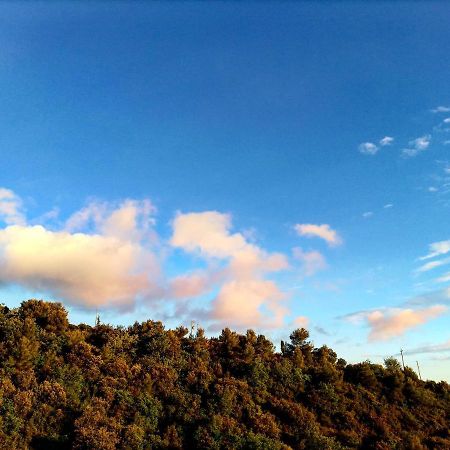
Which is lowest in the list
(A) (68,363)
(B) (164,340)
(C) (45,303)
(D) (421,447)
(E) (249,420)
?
(D) (421,447)

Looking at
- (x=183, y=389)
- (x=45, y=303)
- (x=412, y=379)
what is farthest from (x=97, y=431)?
(x=412, y=379)

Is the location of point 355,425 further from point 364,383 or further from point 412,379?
point 412,379

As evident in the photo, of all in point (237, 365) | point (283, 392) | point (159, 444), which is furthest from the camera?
point (237, 365)

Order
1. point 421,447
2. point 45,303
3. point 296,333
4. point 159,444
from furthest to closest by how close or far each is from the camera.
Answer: point 296,333, point 45,303, point 421,447, point 159,444

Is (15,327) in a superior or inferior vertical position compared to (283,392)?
superior

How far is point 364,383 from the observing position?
42438mm

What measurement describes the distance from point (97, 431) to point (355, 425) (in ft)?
69.0

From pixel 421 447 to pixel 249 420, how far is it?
13218 mm

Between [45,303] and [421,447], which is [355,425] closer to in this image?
[421,447]

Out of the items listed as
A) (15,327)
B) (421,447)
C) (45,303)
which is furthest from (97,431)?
(421,447)

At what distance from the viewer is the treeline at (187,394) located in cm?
2789

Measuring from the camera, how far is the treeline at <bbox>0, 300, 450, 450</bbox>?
1098 inches

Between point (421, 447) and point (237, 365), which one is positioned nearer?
point (421, 447)

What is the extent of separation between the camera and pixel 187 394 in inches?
1340
